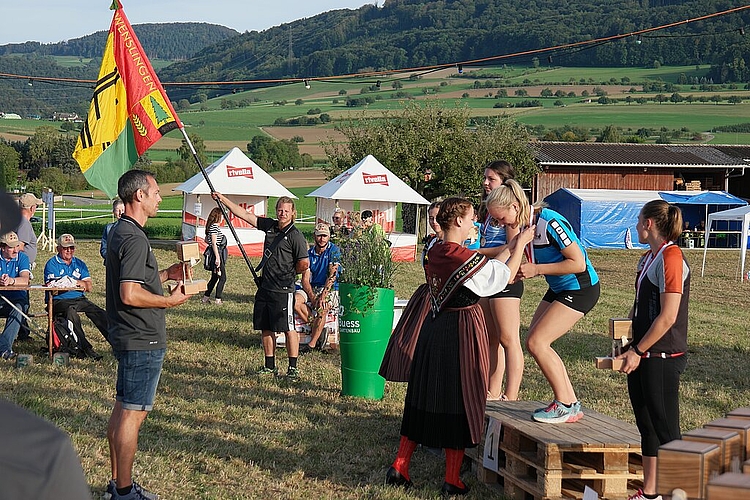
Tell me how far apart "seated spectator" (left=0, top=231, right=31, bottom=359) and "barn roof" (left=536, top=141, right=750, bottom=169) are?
134 ft

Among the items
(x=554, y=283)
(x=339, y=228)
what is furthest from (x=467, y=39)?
(x=554, y=283)

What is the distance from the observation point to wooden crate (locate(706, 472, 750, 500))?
5.88 ft

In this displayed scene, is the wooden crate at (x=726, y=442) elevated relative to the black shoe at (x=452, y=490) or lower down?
elevated

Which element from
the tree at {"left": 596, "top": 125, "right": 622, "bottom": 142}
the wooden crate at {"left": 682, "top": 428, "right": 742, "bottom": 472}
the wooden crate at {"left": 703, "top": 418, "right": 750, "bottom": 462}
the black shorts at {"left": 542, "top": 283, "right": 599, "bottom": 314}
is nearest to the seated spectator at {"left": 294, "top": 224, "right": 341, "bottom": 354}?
the black shorts at {"left": 542, "top": 283, "right": 599, "bottom": 314}

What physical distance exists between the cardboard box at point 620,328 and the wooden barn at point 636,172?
44052mm

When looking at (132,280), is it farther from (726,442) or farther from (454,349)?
(726,442)

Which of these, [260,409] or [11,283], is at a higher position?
[11,283]

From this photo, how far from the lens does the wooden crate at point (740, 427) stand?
2.33 m

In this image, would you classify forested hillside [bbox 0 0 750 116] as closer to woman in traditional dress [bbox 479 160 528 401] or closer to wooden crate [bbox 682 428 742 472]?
woman in traditional dress [bbox 479 160 528 401]

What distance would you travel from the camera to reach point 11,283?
33.3ft

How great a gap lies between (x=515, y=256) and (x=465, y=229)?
0.40m

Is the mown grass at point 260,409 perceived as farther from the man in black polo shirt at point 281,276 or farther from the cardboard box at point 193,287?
the cardboard box at point 193,287

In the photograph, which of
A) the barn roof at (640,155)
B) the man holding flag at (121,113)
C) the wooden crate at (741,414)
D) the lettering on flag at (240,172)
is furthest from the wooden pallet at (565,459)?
the barn roof at (640,155)

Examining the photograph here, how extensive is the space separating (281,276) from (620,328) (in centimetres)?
470
